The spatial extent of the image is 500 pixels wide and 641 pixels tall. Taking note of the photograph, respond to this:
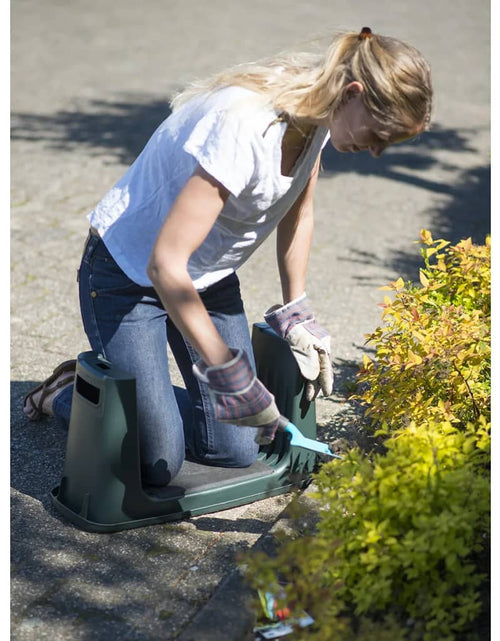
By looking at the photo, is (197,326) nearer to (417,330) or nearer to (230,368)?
(230,368)

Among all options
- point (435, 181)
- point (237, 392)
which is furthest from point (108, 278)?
point (435, 181)

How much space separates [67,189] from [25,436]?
3.11m

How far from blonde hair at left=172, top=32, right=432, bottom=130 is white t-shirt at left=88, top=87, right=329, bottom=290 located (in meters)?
0.06

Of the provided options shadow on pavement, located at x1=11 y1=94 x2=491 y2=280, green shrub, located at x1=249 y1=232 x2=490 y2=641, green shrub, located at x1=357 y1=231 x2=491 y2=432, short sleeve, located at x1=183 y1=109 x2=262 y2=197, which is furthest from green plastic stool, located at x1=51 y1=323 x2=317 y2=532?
shadow on pavement, located at x1=11 y1=94 x2=491 y2=280

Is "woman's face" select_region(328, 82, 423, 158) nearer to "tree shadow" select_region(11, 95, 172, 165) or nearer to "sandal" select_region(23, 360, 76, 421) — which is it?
"sandal" select_region(23, 360, 76, 421)

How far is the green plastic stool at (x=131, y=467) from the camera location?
259 cm

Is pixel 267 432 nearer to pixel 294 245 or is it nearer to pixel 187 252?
pixel 187 252

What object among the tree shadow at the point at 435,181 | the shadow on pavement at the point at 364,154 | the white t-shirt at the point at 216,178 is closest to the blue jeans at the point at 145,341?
the white t-shirt at the point at 216,178

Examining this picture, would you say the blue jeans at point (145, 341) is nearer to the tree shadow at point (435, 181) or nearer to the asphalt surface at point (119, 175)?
the asphalt surface at point (119, 175)

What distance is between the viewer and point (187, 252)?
230 cm

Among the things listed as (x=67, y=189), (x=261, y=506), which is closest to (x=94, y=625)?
(x=261, y=506)

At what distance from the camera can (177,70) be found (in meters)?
9.58

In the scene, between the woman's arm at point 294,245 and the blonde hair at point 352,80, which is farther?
the woman's arm at point 294,245

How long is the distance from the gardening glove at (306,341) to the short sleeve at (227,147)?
2.30ft
